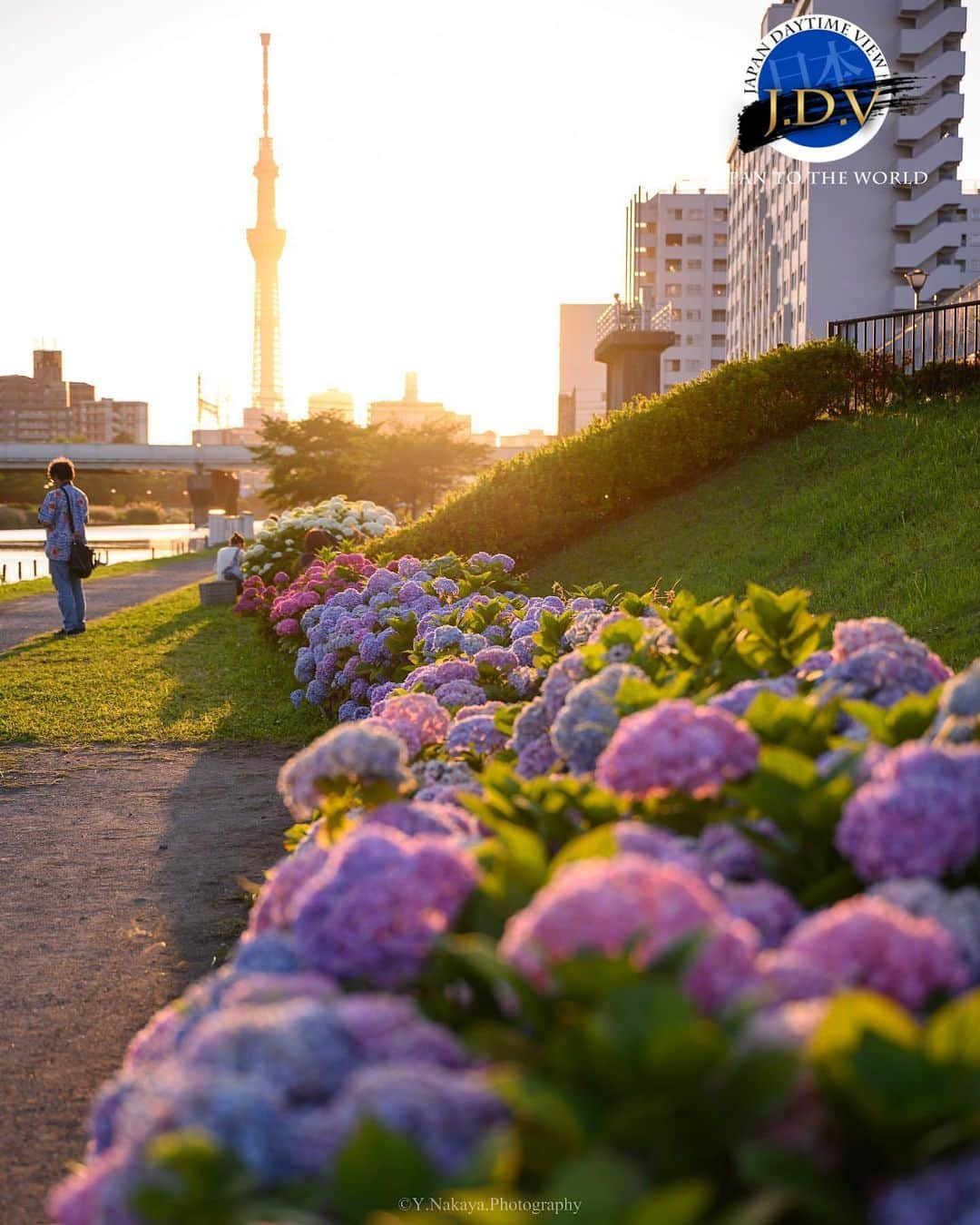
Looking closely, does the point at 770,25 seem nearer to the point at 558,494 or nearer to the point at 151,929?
the point at 558,494

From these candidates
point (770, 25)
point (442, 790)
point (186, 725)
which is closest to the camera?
point (442, 790)

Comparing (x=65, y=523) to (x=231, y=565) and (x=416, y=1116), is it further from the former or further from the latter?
(x=416, y=1116)

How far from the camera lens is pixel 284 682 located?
1146 cm

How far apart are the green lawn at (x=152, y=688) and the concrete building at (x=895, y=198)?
5067 cm

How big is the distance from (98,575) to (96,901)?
21750 millimetres

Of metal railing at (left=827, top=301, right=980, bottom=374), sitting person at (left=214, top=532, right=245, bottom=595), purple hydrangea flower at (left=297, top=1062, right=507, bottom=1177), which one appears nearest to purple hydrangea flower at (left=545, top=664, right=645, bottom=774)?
purple hydrangea flower at (left=297, top=1062, right=507, bottom=1177)

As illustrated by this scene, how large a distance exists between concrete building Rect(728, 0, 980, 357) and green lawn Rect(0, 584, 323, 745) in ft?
166

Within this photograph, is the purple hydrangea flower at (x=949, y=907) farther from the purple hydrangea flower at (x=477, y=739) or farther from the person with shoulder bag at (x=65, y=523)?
the person with shoulder bag at (x=65, y=523)

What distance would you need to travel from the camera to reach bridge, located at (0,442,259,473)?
88.9 m

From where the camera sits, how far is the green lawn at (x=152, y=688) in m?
9.17

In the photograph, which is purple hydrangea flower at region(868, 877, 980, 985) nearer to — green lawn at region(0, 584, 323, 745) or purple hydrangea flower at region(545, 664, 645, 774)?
purple hydrangea flower at region(545, 664, 645, 774)

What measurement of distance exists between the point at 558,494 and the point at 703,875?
14.4 m

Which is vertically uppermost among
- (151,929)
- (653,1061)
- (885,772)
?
(885,772)

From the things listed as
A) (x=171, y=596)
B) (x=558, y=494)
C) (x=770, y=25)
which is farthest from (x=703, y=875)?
(x=770, y=25)
